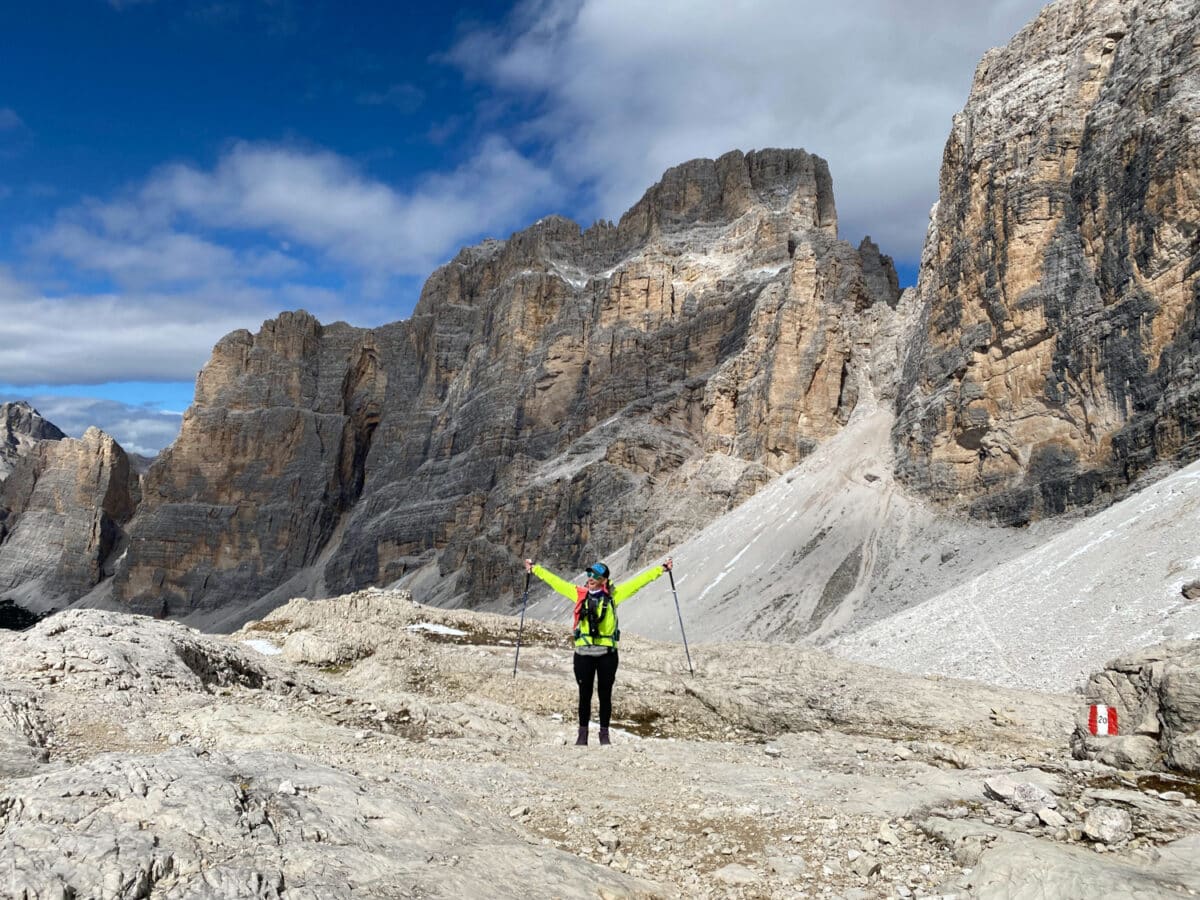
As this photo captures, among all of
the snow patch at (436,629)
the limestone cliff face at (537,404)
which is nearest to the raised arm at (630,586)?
the snow patch at (436,629)

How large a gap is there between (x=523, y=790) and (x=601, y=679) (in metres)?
3.08

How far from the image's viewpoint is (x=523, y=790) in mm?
7090

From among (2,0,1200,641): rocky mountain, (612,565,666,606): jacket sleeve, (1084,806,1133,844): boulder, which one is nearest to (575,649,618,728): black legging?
(612,565,666,606): jacket sleeve

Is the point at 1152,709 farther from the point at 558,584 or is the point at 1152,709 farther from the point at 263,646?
the point at 263,646

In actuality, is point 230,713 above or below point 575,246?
below

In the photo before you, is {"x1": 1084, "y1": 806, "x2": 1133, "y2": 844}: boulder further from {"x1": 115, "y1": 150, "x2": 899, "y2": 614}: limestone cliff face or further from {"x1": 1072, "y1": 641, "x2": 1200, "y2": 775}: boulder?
{"x1": 115, "y1": 150, "x2": 899, "y2": 614}: limestone cliff face

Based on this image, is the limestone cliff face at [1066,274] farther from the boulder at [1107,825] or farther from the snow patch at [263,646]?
the snow patch at [263,646]

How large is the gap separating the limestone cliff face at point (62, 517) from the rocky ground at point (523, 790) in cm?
17303

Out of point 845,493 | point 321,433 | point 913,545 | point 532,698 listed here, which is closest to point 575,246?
point 321,433

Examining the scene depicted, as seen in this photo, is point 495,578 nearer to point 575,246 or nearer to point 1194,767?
point 575,246

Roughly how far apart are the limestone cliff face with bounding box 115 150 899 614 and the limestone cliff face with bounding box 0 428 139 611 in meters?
23.6

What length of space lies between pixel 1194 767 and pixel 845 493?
5427 centimetres

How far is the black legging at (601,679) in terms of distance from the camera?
995cm

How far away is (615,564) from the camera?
78.4 m
